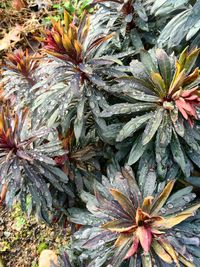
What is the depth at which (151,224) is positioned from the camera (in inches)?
70.3

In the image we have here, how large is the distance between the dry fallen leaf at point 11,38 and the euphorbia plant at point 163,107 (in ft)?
8.44

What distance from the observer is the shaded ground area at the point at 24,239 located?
3367 mm

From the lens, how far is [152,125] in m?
1.98

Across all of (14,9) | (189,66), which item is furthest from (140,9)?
(14,9)

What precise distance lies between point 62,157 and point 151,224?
0.77 metres

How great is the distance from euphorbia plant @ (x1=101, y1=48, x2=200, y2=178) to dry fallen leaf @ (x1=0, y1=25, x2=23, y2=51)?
2.57 meters

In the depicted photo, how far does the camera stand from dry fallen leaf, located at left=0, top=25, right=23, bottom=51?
4367mm

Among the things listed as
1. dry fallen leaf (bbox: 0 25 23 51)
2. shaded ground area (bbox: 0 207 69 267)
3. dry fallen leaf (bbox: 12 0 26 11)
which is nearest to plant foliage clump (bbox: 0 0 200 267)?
shaded ground area (bbox: 0 207 69 267)

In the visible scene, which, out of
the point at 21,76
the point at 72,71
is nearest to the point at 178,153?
the point at 72,71

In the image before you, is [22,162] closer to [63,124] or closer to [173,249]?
[63,124]

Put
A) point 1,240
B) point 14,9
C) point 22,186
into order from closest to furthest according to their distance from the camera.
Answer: point 22,186 < point 1,240 < point 14,9

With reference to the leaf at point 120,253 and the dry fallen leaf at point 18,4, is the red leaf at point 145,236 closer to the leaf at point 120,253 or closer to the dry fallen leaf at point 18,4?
the leaf at point 120,253

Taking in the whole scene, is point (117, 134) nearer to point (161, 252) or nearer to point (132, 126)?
point (132, 126)

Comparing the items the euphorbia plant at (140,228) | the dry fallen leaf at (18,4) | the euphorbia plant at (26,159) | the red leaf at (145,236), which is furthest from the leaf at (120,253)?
the dry fallen leaf at (18,4)
